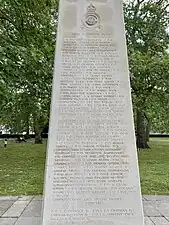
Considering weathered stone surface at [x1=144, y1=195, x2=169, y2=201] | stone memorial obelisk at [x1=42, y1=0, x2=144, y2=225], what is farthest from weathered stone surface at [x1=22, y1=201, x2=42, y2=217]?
weathered stone surface at [x1=144, y1=195, x2=169, y2=201]

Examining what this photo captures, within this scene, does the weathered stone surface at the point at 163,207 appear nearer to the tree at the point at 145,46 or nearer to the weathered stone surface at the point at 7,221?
the weathered stone surface at the point at 7,221

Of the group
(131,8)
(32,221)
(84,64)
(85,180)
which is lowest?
(32,221)

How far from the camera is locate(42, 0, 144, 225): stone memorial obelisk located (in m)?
3.91

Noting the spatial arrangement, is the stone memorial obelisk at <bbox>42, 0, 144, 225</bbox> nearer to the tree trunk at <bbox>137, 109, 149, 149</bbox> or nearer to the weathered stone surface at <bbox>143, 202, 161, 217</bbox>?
the weathered stone surface at <bbox>143, 202, 161, 217</bbox>

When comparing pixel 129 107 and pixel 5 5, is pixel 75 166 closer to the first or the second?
pixel 129 107

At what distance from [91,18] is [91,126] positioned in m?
1.42

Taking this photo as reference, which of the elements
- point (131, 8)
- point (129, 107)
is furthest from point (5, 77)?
point (131, 8)

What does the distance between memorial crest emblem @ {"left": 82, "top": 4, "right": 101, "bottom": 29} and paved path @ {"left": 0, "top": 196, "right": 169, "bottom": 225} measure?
2545 millimetres

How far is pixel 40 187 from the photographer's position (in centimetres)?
778

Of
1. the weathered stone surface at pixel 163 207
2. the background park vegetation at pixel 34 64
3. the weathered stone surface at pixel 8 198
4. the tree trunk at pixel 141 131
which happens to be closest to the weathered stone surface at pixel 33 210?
the weathered stone surface at pixel 8 198

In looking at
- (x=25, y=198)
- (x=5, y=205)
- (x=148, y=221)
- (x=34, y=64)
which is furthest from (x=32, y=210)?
(x=34, y=64)

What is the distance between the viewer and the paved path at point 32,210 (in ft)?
15.3

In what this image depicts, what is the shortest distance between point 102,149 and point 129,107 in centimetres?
61

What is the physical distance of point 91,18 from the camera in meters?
4.51
